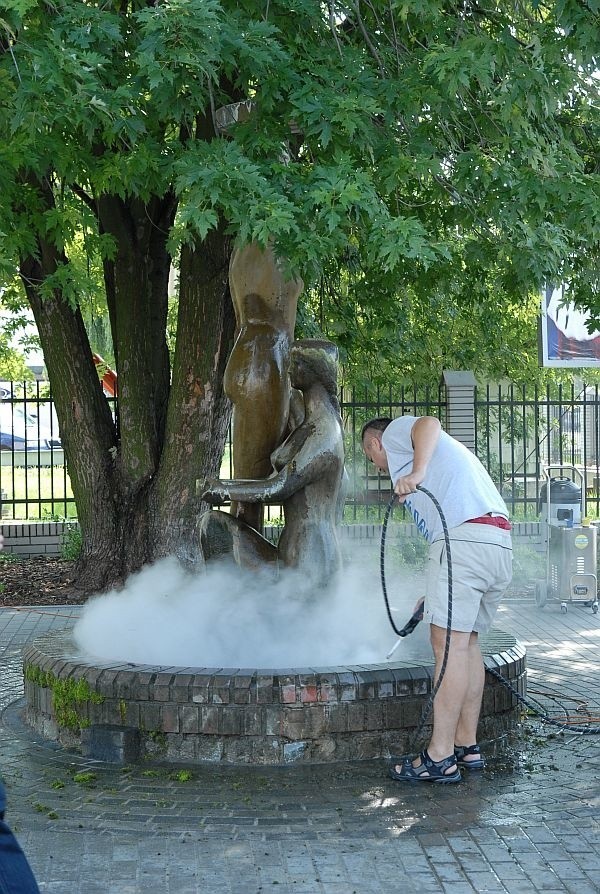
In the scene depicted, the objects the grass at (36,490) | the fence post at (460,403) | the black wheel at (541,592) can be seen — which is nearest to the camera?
the black wheel at (541,592)

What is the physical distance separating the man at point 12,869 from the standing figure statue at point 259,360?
4031 millimetres

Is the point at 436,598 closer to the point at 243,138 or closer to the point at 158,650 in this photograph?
the point at 158,650

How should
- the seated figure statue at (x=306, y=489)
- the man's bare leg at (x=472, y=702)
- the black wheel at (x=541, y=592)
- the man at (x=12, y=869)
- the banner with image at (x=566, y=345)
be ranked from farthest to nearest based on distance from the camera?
the banner with image at (x=566, y=345), the black wheel at (x=541, y=592), the seated figure statue at (x=306, y=489), the man's bare leg at (x=472, y=702), the man at (x=12, y=869)

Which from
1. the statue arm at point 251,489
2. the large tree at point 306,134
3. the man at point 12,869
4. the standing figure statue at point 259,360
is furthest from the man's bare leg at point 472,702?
the man at point 12,869

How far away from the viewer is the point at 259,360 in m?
6.61

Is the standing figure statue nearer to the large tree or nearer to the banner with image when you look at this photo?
the large tree

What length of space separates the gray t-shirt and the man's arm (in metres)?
0.12

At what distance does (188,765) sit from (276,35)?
4.28 meters

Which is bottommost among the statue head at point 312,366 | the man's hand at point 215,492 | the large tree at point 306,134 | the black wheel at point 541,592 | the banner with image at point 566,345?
the black wheel at point 541,592

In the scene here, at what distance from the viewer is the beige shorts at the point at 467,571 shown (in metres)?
5.38

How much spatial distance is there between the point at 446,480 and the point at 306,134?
8.15 feet

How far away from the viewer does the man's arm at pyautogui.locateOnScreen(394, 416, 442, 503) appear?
5.29 metres

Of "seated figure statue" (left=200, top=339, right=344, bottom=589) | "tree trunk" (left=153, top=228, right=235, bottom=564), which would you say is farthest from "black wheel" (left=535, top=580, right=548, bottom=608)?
"seated figure statue" (left=200, top=339, right=344, bottom=589)

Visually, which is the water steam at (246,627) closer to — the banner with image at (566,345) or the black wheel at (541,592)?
the black wheel at (541,592)
